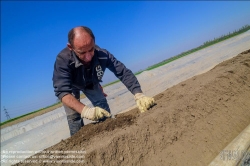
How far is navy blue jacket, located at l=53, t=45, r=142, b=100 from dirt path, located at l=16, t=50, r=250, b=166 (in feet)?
2.34

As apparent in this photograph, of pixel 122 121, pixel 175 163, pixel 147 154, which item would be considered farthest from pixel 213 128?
pixel 122 121

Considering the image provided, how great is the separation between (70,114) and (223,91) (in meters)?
2.52

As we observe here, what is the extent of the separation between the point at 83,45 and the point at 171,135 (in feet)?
5.23

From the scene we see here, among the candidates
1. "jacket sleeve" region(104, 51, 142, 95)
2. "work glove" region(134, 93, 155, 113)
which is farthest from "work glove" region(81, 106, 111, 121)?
"jacket sleeve" region(104, 51, 142, 95)

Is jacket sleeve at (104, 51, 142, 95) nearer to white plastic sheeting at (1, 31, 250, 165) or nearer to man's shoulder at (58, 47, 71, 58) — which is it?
man's shoulder at (58, 47, 71, 58)

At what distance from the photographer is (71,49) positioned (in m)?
2.71

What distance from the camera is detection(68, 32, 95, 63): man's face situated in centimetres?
246

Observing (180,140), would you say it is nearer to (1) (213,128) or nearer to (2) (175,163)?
(2) (175,163)

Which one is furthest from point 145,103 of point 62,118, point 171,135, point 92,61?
point 62,118

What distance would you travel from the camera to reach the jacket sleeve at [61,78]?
2.63 metres

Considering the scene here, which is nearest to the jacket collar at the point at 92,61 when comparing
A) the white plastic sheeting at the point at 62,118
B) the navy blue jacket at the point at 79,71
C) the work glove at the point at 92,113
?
the navy blue jacket at the point at 79,71

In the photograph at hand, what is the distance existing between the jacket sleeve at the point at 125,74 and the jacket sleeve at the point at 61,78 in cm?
80

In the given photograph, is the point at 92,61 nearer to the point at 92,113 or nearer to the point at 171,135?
the point at 92,113

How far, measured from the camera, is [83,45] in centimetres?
248
